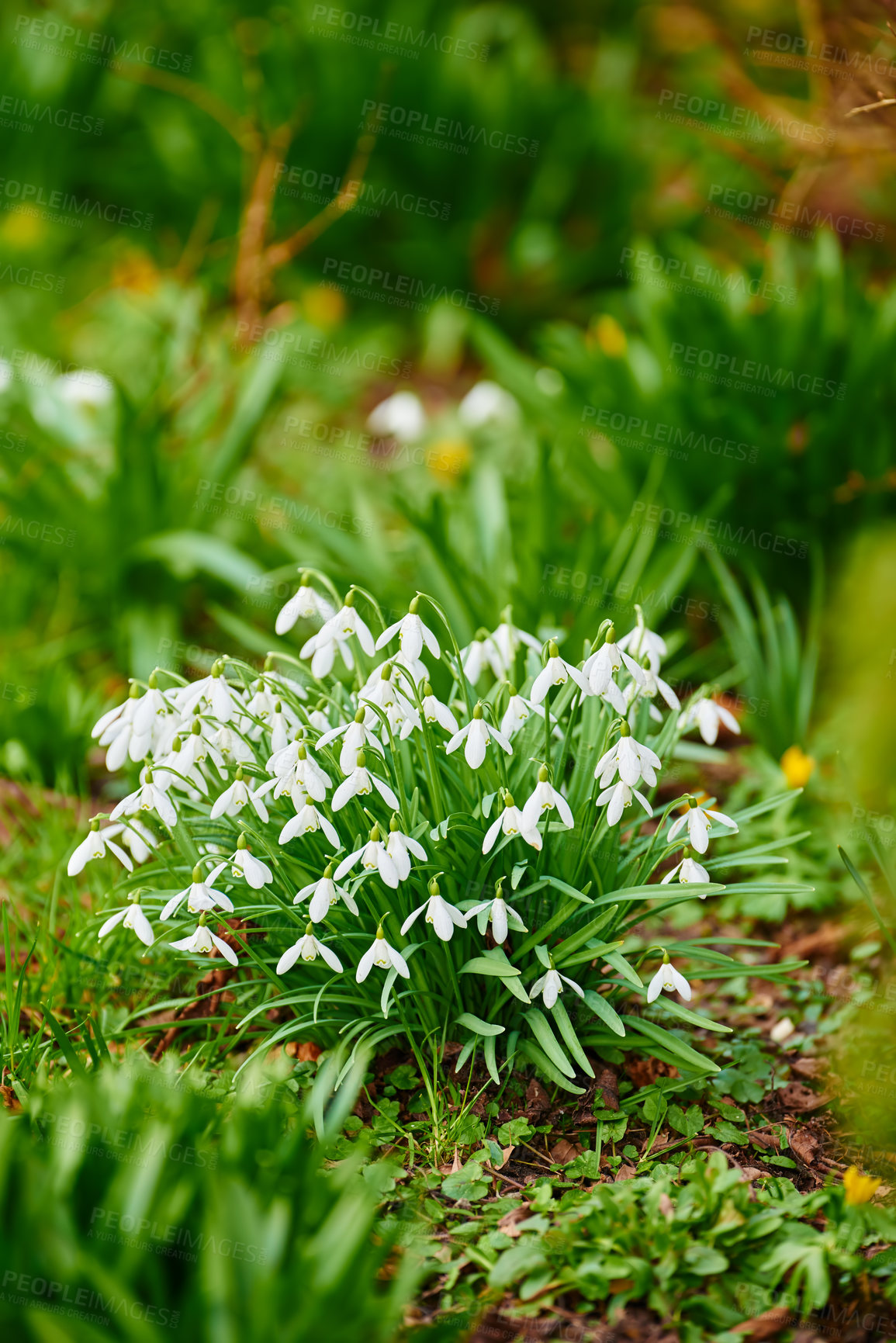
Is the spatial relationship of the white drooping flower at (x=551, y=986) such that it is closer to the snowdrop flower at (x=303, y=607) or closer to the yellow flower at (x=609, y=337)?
the snowdrop flower at (x=303, y=607)

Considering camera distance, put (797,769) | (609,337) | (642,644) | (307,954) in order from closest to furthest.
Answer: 1. (307,954)
2. (642,644)
3. (797,769)
4. (609,337)

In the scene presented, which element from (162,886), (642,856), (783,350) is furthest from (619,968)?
(783,350)

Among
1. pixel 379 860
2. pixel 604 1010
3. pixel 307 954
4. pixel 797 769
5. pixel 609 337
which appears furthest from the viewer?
pixel 609 337

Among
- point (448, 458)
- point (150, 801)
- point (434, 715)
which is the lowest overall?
point (150, 801)

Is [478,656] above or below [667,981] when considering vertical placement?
above

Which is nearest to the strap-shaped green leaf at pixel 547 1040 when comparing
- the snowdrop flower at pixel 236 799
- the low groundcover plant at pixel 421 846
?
the low groundcover plant at pixel 421 846

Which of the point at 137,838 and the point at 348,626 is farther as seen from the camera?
the point at 137,838

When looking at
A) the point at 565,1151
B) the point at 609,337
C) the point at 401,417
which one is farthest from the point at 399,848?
the point at 609,337

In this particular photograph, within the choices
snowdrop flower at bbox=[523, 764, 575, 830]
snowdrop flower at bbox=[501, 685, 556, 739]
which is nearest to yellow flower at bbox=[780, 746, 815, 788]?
snowdrop flower at bbox=[501, 685, 556, 739]

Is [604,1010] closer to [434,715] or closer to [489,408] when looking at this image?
[434,715]
